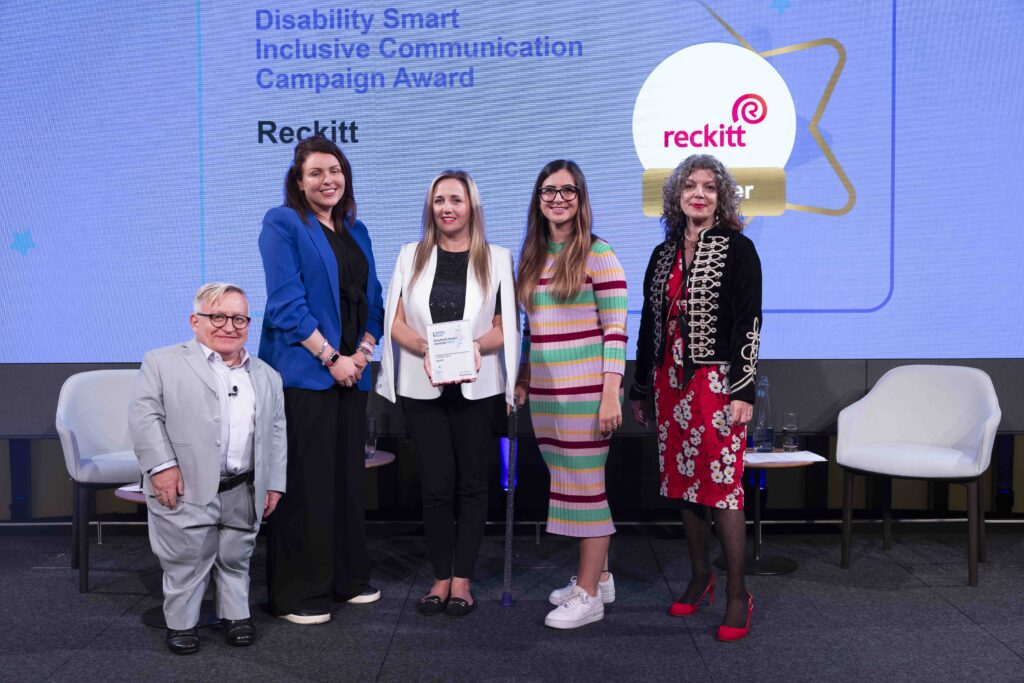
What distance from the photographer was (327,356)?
9.33ft

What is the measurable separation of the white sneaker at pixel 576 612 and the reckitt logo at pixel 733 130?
7.04ft

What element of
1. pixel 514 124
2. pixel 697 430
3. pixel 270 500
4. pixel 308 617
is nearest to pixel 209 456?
pixel 270 500

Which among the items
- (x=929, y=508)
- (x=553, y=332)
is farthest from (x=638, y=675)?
(x=929, y=508)

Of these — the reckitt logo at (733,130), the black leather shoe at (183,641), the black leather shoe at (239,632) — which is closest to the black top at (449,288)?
the black leather shoe at (239,632)

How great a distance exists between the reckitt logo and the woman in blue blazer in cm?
175

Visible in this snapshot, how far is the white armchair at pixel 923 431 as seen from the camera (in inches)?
139

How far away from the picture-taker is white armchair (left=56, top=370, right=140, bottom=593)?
11.2ft

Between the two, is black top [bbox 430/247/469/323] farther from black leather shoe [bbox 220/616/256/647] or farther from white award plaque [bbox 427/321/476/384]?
black leather shoe [bbox 220/616/256/647]

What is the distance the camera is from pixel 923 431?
397 centimetres

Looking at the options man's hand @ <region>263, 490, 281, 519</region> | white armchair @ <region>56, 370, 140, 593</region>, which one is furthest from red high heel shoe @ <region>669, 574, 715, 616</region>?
white armchair @ <region>56, 370, 140, 593</region>

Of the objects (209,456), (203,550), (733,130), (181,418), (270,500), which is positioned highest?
(733,130)

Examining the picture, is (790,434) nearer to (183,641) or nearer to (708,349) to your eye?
(708,349)

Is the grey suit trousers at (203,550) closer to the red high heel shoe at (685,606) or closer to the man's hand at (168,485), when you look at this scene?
the man's hand at (168,485)

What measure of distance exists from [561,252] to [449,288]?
0.38m
